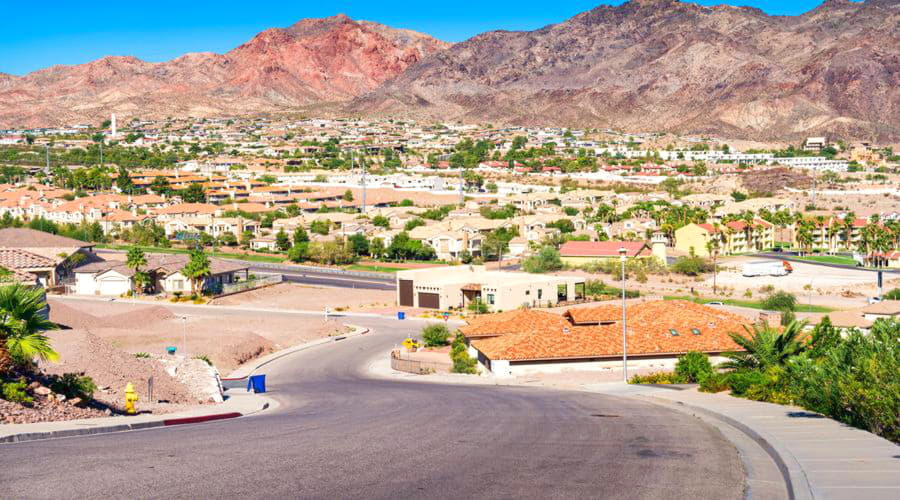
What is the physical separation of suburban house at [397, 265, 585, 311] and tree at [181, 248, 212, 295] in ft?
48.5

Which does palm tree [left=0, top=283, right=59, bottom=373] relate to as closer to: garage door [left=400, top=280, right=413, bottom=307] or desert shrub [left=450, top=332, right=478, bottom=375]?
desert shrub [left=450, top=332, right=478, bottom=375]

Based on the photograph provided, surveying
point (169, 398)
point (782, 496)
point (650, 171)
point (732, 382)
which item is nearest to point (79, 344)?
point (169, 398)

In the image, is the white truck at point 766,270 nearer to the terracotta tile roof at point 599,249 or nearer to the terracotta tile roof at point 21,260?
the terracotta tile roof at point 599,249

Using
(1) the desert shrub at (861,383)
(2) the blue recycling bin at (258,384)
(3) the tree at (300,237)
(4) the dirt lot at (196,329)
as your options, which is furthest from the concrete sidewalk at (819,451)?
(3) the tree at (300,237)

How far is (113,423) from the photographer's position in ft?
58.0

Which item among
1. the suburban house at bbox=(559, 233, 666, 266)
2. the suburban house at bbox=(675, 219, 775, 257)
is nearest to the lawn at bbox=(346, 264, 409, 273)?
the suburban house at bbox=(559, 233, 666, 266)

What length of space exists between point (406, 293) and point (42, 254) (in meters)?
29.3

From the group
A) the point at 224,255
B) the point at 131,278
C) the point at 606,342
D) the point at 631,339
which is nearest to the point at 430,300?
the point at 131,278

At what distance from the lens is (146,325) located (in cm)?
5694

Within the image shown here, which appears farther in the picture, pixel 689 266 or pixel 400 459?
pixel 689 266

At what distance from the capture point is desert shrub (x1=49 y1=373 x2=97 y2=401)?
65.4 feet

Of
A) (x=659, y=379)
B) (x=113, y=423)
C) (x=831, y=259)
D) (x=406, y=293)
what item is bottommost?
(x=831, y=259)

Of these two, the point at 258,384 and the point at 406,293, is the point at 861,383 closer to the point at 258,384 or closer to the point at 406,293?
the point at 258,384

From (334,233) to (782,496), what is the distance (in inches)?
4094
